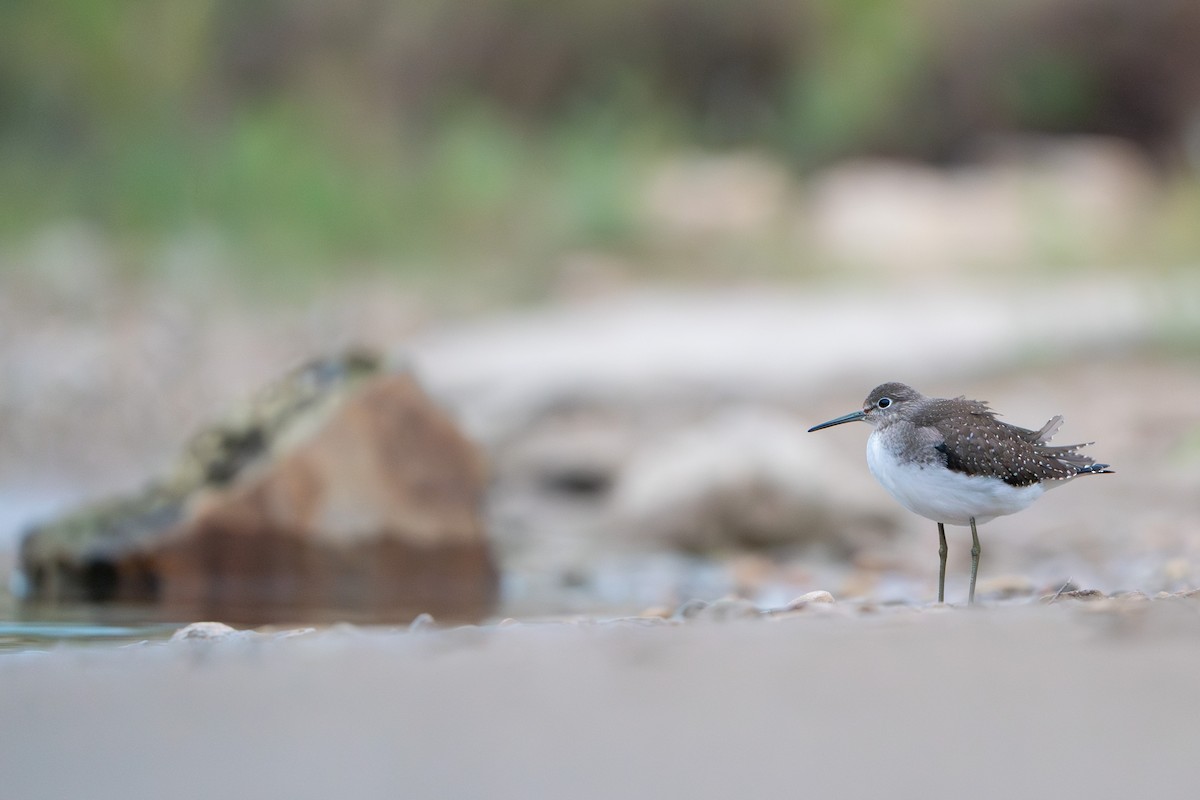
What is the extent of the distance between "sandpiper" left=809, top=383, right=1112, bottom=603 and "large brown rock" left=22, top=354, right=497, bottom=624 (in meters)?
2.22

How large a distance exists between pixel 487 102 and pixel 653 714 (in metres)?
17.0

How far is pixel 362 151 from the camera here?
16.0 m

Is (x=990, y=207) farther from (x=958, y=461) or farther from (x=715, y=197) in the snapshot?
(x=958, y=461)

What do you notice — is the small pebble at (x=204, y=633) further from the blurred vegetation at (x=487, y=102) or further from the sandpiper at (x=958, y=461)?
the blurred vegetation at (x=487, y=102)

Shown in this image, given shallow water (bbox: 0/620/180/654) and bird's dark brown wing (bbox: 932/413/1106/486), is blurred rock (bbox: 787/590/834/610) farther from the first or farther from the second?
shallow water (bbox: 0/620/180/654)

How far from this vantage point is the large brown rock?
6441 mm

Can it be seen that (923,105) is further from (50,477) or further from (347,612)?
(347,612)

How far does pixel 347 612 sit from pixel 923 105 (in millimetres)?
14647

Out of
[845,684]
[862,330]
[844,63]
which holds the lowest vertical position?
[845,684]

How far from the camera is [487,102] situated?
1923 cm

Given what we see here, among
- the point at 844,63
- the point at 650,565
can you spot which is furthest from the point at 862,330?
the point at 844,63

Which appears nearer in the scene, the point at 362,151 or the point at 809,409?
the point at 809,409

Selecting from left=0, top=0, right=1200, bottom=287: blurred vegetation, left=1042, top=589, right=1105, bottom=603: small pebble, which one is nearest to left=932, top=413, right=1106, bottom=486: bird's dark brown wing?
left=1042, top=589, right=1105, bottom=603: small pebble

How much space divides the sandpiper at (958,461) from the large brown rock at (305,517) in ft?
7.29
